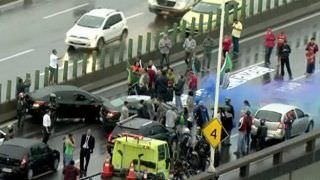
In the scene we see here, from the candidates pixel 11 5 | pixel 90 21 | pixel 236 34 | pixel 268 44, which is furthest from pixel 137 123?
pixel 11 5

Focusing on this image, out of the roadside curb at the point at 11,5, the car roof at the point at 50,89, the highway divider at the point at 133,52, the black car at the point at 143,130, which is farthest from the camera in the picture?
the roadside curb at the point at 11,5

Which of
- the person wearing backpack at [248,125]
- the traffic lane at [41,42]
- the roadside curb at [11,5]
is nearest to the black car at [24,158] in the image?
the person wearing backpack at [248,125]

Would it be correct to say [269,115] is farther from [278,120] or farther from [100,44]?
[100,44]

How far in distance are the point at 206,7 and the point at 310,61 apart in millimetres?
7988

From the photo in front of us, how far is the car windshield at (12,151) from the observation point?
33156 mm

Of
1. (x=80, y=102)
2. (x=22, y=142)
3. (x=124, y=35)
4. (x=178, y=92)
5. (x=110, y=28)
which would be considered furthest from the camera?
(x=124, y=35)

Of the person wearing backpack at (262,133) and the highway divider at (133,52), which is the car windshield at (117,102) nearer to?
the highway divider at (133,52)

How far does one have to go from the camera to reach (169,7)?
54.3 meters

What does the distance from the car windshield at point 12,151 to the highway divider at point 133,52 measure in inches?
248

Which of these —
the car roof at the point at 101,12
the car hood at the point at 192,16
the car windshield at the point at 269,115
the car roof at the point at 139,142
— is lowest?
the car hood at the point at 192,16

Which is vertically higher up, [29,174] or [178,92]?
[29,174]

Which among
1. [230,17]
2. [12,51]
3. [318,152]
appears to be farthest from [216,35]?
[318,152]

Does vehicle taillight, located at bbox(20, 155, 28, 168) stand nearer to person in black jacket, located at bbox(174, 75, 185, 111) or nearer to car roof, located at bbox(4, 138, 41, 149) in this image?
car roof, located at bbox(4, 138, 41, 149)

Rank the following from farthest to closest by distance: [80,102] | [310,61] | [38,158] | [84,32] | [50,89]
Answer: [84,32], [310,61], [50,89], [80,102], [38,158]
